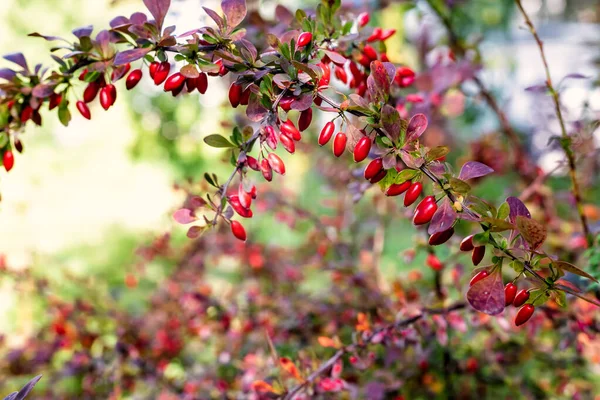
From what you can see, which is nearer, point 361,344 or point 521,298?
point 521,298

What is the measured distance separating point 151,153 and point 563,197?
3.68m

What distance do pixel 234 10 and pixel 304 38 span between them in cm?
10

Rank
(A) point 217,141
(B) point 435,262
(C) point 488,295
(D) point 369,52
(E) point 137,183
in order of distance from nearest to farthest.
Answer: (C) point 488,295 → (A) point 217,141 → (D) point 369,52 → (B) point 435,262 → (E) point 137,183

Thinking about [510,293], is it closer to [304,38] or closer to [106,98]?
[304,38]

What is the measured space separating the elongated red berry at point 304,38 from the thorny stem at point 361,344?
0.56 metres

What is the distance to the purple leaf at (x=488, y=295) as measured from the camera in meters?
0.57

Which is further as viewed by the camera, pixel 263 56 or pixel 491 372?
pixel 491 372

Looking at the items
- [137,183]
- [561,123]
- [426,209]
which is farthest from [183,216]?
[137,183]

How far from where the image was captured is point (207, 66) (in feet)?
2.10

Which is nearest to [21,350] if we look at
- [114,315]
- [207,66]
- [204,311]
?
[114,315]

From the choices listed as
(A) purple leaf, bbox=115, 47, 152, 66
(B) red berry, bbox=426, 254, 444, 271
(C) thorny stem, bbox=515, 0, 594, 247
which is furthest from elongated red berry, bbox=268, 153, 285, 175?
(B) red berry, bbox=426, 254, 444, 271

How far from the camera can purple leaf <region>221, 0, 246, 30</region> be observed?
2.15ft

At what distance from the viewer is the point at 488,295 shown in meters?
0.58

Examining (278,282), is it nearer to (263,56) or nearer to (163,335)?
(163,335)
